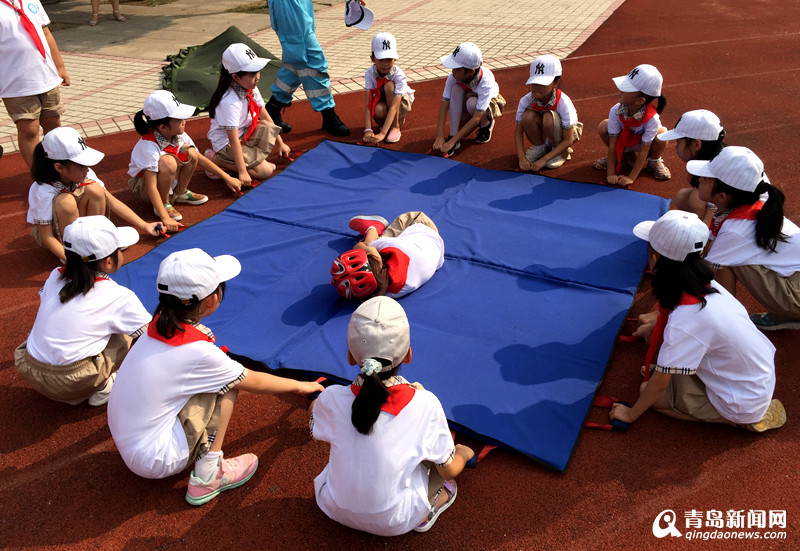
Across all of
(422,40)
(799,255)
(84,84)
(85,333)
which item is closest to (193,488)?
(85,333)

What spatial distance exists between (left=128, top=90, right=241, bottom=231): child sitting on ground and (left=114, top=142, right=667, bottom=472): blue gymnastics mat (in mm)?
470

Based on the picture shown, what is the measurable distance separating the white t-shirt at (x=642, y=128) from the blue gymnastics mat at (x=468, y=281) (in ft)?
1.59

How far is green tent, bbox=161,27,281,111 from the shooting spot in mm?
7602

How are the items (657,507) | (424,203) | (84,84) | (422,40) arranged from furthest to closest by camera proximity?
1. (422,40)
2. (84,84)
3. (424,203)
4. (657,507)

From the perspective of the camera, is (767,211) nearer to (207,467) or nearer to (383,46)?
(207,467)

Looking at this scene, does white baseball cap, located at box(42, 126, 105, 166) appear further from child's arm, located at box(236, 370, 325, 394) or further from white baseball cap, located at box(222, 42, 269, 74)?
child's arm, located at box(236, 370, 325, 394)

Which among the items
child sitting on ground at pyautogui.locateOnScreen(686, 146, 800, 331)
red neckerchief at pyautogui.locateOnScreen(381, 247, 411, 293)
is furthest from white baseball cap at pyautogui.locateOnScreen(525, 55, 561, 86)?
red neckerchief at pyautogui.locateOnScreen(381, 247, 411, 293)

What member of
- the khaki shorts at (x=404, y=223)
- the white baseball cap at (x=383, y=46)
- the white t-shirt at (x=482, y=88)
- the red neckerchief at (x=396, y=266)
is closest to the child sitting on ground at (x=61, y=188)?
the khaki shorts at (x=404, y=223)

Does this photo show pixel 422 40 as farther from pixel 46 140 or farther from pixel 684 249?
pixel 684 249

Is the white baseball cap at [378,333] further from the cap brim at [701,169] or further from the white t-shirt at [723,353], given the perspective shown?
the cap brim at [701,169]

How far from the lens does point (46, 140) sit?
4332mm

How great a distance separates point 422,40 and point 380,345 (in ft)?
28.4

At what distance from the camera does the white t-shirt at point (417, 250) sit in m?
4.28

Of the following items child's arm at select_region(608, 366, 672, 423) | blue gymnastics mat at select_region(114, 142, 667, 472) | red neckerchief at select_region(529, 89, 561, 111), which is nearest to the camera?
child's arm at select_region(608, 366, 672, 423)
